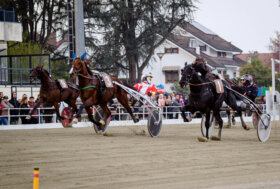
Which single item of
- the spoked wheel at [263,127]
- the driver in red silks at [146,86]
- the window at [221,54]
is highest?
the window at [221,54]

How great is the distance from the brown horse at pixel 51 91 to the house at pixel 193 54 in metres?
33.9

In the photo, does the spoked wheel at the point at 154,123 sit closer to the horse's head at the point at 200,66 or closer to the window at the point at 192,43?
the horse's head at the point at 200,66

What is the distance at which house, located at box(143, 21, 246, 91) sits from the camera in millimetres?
59312

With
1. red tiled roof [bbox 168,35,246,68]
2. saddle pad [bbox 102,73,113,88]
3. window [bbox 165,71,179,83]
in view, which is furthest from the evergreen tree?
window [bbox 165,71,179,83]

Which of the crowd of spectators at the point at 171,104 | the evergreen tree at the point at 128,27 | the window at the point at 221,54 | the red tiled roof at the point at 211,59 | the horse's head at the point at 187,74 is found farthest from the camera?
the window at the point at 221,54

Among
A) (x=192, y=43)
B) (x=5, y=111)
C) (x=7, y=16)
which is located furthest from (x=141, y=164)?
(x=192, y=43)

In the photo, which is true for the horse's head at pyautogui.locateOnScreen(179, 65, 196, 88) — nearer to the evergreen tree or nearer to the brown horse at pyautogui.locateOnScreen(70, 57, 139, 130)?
the brown horse at pyautogui.locateOnScreen(70, 57, 139, 130)

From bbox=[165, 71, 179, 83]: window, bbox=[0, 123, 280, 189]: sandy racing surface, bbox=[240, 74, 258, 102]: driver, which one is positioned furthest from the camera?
bbox=[165, 71, 179, 83]: window

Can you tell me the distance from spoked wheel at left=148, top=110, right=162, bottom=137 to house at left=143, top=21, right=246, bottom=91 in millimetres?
37886

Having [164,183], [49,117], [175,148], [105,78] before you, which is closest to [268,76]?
[49,117]

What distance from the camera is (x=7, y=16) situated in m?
31.1

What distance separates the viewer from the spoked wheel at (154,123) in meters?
15.8

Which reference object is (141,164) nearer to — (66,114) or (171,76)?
(66,114)

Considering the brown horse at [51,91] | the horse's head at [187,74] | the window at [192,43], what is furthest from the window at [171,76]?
the horse's head at [187,74]
